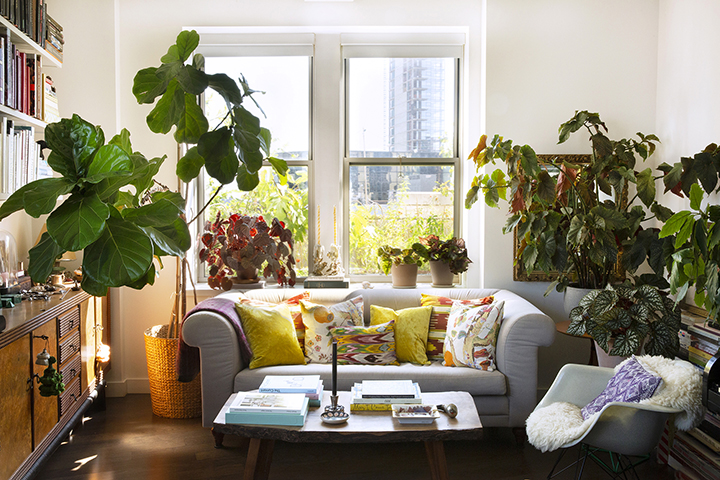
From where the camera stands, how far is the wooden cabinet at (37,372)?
6.53 ft

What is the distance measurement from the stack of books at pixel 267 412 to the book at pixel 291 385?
0.15m

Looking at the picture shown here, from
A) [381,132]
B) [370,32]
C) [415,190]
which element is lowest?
[415,190]

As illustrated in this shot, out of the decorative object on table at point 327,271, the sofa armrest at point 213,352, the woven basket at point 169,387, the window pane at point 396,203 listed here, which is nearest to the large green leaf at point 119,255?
the sofa armrest at point 213,352

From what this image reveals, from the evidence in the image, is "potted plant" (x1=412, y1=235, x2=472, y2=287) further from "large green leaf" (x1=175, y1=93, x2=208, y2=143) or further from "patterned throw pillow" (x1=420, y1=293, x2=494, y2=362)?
"large green leaf" (x1=175, y1=93, x2=208, y2=143)

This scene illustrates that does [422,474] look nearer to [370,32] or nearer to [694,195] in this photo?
[694,195]

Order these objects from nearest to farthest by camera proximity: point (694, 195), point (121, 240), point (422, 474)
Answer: point (121, 240)
point (694, 195)
point (422, 474)

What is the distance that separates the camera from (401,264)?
3654 mm

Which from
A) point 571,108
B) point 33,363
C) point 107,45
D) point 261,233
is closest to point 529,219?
point 571,108

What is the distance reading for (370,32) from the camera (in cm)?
381

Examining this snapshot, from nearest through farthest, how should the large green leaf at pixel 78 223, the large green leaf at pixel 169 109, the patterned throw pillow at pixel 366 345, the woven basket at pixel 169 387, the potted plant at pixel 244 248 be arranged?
the large green leaf at pixel 78 223
the large green leaf at pixel 169 109
the patterned throw pillow at pixel 366 345
the woven basket at pixel 169 387
the potted plant at pixel 244 248

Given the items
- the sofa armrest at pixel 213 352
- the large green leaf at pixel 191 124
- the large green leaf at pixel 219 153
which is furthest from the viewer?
the sofa armrest at pixel 213 352

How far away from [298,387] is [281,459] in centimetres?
64

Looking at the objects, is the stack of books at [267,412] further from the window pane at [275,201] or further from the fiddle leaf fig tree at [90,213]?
the window pane at [275,201]

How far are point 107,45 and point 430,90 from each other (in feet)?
7.62
